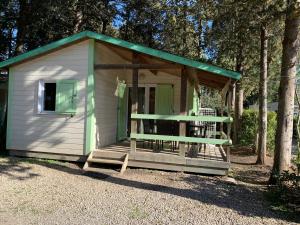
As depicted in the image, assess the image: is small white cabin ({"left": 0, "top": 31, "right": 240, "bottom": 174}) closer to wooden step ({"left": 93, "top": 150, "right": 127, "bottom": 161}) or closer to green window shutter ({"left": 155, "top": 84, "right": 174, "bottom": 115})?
wooden step ({"left": 93, "top": 150, "right": 127, "bottom": 161})

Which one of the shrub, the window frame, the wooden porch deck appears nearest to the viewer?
the shrub

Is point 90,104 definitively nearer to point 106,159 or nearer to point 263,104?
point 106,159

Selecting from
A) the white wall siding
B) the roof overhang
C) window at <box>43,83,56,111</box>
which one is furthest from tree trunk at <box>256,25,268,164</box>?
window at <box>43,83,56,111</box>

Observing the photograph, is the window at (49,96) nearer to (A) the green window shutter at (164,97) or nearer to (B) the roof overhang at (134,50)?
(B) the roof overhang at (134,50)

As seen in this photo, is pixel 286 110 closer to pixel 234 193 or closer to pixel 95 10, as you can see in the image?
pixel 234 193

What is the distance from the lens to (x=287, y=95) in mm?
7637

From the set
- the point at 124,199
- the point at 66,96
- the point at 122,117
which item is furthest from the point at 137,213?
the point at 122,117

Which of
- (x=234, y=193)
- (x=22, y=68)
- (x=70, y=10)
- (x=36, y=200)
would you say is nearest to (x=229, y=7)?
(x=234, y=193)

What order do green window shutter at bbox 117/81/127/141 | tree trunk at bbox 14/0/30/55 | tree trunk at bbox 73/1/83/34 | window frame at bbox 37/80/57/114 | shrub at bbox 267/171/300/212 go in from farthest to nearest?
tree trunk at bbox 14/0/30/55, tree trunk at bbox 73/1/83/34, green window shutter at bbox 117/81/127/141, window frame at bbox 37/80/57/114, shrub at bbox 267/171/300/212

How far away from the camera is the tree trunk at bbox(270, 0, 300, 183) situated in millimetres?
7578

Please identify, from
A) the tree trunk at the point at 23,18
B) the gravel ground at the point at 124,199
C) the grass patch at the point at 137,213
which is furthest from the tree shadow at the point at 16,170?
the tree trunk at the point at 23,18

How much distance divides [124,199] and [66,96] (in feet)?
13.9

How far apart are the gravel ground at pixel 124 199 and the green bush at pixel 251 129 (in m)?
7.90

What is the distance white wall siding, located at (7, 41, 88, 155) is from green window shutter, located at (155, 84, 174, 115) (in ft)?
13.0
